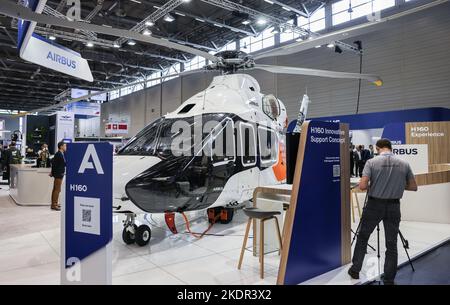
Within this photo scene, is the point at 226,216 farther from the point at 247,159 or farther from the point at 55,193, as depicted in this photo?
the point at 55,193

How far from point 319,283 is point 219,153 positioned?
7.21 ft

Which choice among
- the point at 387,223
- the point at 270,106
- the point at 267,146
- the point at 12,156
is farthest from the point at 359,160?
the point at 12,156

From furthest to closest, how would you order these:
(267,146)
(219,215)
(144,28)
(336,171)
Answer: (144,28), (219,215), (267,146), (336,171)

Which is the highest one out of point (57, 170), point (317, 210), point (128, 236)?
point (57, 170)

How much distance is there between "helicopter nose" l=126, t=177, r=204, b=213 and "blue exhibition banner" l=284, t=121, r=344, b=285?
1.62 m

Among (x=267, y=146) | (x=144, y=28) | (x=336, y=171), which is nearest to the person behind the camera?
(x=336, y=171)

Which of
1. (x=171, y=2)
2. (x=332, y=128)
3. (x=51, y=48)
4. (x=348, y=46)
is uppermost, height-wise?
(x=171, y=2)

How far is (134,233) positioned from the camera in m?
4.38

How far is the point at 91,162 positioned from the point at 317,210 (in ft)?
7.05

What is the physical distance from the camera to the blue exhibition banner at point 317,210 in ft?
9.97
